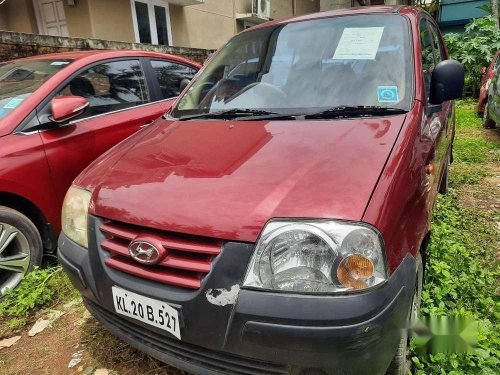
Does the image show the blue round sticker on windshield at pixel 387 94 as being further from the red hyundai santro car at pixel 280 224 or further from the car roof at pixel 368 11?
the car roof at pixel 368 11

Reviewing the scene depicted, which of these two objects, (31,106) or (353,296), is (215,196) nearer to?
(353,296)

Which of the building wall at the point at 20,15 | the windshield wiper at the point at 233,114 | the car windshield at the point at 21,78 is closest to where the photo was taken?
the windshield wiper at the point at 233,114

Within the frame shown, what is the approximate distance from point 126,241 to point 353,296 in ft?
3.01

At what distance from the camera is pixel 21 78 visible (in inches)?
124

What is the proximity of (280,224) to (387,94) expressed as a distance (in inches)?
42.6

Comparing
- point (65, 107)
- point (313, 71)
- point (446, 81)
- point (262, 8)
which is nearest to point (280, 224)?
point (313, 71)

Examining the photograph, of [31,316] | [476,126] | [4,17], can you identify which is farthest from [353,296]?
[4,17]

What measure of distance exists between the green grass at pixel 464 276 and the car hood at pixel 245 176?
3.12ft

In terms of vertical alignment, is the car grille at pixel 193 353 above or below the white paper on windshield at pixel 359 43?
below

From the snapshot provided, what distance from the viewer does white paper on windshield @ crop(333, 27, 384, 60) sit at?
87.4 inches

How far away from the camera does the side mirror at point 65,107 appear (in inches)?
106

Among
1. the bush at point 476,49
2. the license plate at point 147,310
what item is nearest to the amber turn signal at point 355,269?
the license plate at point 147,310

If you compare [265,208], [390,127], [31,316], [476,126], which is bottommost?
[476,126]

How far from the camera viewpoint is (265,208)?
137 cm
